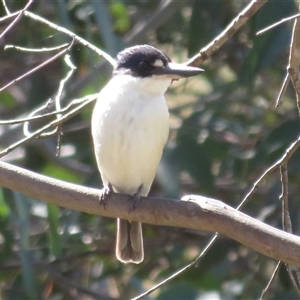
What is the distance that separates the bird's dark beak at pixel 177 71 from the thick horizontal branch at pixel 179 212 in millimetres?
531

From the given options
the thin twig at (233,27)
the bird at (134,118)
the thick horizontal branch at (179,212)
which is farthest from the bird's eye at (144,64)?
the thick horizontal branch at (179,212)

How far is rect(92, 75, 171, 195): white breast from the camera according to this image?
313 cm

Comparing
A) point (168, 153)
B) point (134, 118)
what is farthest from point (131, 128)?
point (168, 153)

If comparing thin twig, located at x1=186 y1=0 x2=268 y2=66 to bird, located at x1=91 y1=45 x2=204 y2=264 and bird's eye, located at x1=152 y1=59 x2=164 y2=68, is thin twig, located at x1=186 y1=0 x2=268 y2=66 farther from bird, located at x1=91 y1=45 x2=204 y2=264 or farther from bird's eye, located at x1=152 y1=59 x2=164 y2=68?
bird's eye, located at x1=152 y1=59 x2=164 y2=68

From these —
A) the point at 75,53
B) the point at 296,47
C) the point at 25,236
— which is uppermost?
the point at 75,53

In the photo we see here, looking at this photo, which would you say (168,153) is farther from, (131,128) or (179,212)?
(179,212)

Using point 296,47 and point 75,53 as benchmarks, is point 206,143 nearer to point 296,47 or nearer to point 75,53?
point 75,53

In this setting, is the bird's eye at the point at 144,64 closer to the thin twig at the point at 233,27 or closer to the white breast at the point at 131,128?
the white breast at the point at 131,128

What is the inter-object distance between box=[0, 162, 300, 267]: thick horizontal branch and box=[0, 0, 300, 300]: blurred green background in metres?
1.26

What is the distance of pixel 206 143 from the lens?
15.3 feet

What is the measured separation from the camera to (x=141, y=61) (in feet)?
10.8

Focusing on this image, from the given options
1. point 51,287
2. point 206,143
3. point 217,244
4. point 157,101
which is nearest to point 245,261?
point 217,244

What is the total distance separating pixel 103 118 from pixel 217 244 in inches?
65.6

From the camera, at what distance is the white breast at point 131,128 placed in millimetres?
3133
